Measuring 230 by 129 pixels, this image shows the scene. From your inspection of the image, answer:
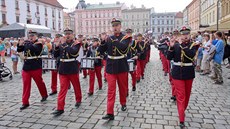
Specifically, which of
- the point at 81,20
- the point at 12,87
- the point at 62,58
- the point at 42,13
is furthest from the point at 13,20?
the point at 81,20

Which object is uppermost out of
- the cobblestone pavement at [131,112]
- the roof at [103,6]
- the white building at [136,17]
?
the roof at [103,6]

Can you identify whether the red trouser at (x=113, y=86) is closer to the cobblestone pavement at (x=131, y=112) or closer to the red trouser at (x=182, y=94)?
the cobblestone pavement at (x=131, y=112)

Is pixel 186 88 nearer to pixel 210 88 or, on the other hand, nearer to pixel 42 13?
pixel 210 88

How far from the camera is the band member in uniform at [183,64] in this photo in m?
5.13

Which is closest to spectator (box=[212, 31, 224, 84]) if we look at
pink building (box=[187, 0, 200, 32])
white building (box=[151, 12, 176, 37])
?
pink building (box=[187, 0, 200, 32])

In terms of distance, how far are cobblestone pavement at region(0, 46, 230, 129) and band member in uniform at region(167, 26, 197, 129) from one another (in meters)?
0.71

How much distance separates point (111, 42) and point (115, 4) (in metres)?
98.3

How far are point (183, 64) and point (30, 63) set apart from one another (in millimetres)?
3932

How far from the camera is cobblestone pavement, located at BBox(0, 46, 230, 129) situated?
206 inches

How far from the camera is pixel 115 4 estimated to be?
10081 cm

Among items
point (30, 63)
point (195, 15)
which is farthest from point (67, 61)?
point (195, 15)

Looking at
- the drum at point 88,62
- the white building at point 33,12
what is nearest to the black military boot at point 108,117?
the drum at point 88,62

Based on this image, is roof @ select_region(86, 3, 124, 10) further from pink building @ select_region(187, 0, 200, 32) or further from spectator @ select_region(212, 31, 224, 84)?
spectator @ select_region(212, 31, 224, 84)

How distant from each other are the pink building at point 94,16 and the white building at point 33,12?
39.3 meters
